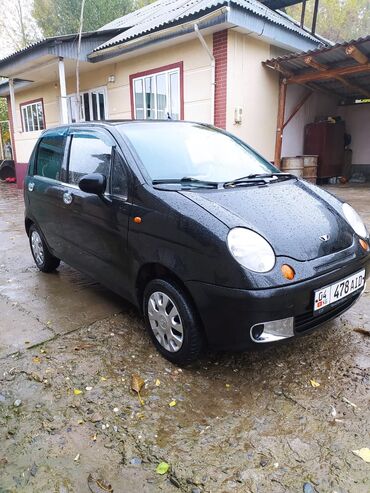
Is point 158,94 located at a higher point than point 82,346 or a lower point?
higher

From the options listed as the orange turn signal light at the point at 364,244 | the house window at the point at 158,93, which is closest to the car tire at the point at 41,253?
the orange turn signal light at the point at 364,244

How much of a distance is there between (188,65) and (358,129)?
23.1ft

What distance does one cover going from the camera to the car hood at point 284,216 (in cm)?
218

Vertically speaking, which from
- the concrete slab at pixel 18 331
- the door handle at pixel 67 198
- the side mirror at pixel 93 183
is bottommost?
the concrete slab at pixel 18 331

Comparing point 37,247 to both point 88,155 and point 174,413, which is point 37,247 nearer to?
point 88,155

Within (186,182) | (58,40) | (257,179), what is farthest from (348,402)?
(58,40)

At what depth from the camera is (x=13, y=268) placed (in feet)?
15.2

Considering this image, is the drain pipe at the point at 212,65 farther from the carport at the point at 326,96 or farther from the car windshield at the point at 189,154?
the car windshield at the point at 189,154

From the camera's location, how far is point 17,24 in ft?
93.5

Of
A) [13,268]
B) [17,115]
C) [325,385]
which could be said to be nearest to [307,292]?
[325,385]

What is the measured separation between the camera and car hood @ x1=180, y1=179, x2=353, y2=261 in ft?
7.14

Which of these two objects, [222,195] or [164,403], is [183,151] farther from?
[164,403]

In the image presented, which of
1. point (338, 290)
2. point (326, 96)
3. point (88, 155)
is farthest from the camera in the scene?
point (326, 96)

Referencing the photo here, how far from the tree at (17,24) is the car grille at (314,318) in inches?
1294
